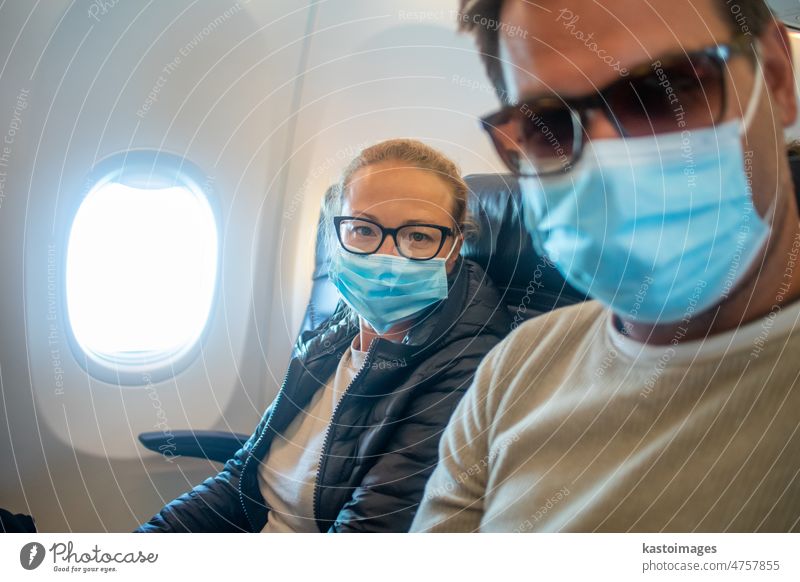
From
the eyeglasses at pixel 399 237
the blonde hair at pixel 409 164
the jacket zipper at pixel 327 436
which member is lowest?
the jacket zipper at pixel 327 436

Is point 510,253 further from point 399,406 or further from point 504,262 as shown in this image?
point 399,406

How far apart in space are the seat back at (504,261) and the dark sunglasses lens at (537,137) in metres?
0.03

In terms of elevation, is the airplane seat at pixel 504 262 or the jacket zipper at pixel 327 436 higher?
the airplane seat at pixel 504 262

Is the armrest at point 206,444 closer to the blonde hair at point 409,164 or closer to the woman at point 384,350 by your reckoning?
the woman at point 384,350

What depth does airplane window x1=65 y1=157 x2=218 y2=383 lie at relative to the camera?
2.75ft

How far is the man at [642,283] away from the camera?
81cm

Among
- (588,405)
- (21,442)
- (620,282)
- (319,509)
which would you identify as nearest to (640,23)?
(620,282)

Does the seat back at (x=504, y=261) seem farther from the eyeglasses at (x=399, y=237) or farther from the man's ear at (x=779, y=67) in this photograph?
the man's ear at (x=779, y=67)

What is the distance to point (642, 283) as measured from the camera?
0.83 m

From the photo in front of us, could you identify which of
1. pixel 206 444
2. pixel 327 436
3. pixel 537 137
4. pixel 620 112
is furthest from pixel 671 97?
pixel 206 444

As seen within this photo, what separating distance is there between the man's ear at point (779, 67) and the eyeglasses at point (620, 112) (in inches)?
2.8

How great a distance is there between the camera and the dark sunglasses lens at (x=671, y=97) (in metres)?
0.81

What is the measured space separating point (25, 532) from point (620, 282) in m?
0.78
